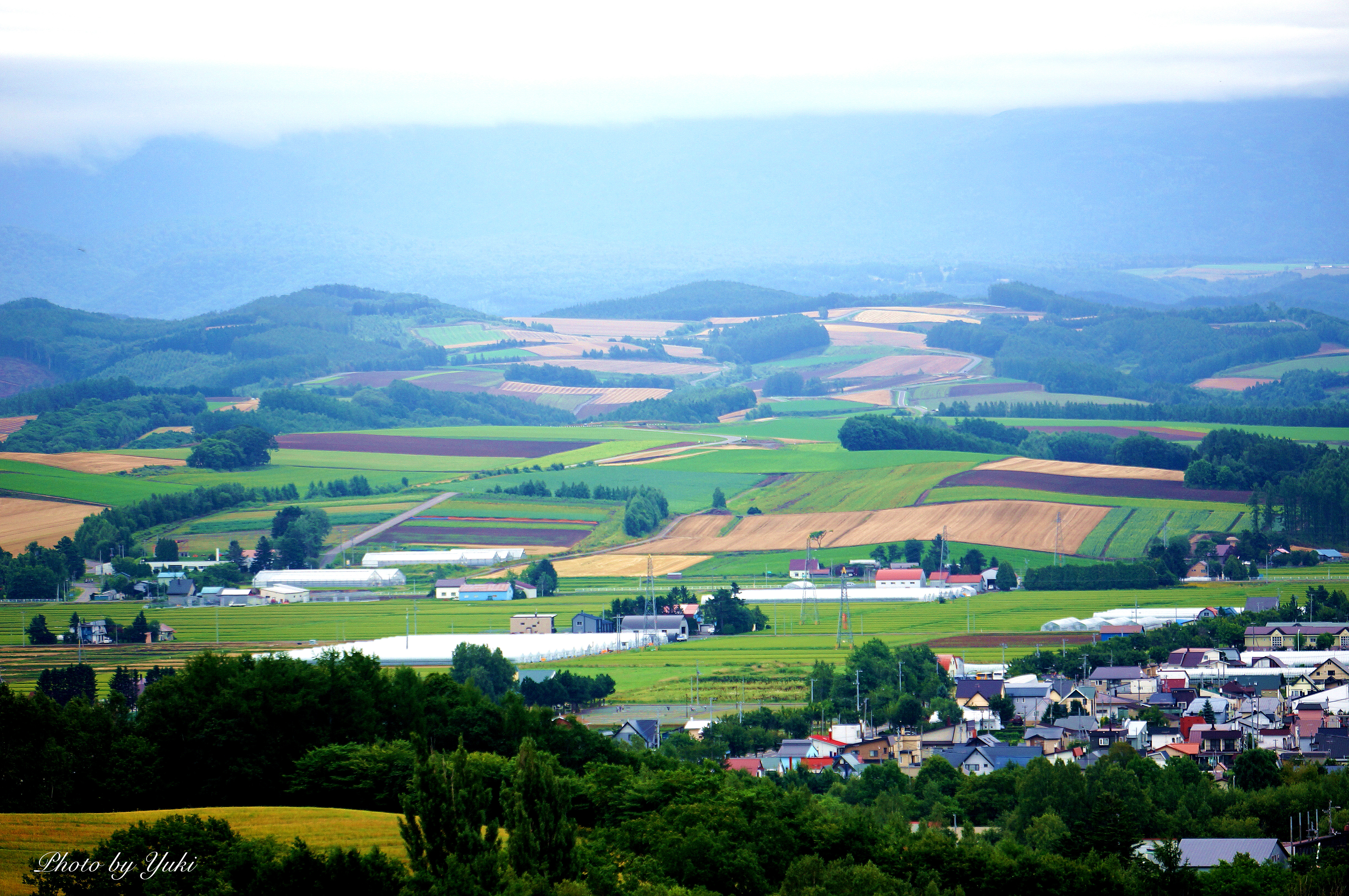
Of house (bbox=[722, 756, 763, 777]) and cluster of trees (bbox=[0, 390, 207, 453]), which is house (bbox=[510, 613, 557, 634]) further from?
cluster of trees (bbox=[0, 390, 207, 453])

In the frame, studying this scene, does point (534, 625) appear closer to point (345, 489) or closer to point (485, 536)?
point (485, 536)

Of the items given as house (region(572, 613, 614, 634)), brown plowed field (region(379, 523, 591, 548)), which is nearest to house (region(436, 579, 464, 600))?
brown plowed field (region(379, 523, 591, 548))

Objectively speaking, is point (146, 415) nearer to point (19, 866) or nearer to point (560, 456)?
point (560, 456)

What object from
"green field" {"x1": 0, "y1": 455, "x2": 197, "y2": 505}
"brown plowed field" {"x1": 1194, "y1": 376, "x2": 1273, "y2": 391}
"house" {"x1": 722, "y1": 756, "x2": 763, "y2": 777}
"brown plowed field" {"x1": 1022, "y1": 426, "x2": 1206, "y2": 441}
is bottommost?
"house" {"x1": 722, "y1": 756, "x2": 763, "y2": 777}

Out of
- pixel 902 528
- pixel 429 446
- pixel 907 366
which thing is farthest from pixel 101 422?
pixel 907 366

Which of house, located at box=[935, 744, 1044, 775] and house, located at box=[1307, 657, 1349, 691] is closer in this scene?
house, located at box=[935, 744, 1044, 775]
